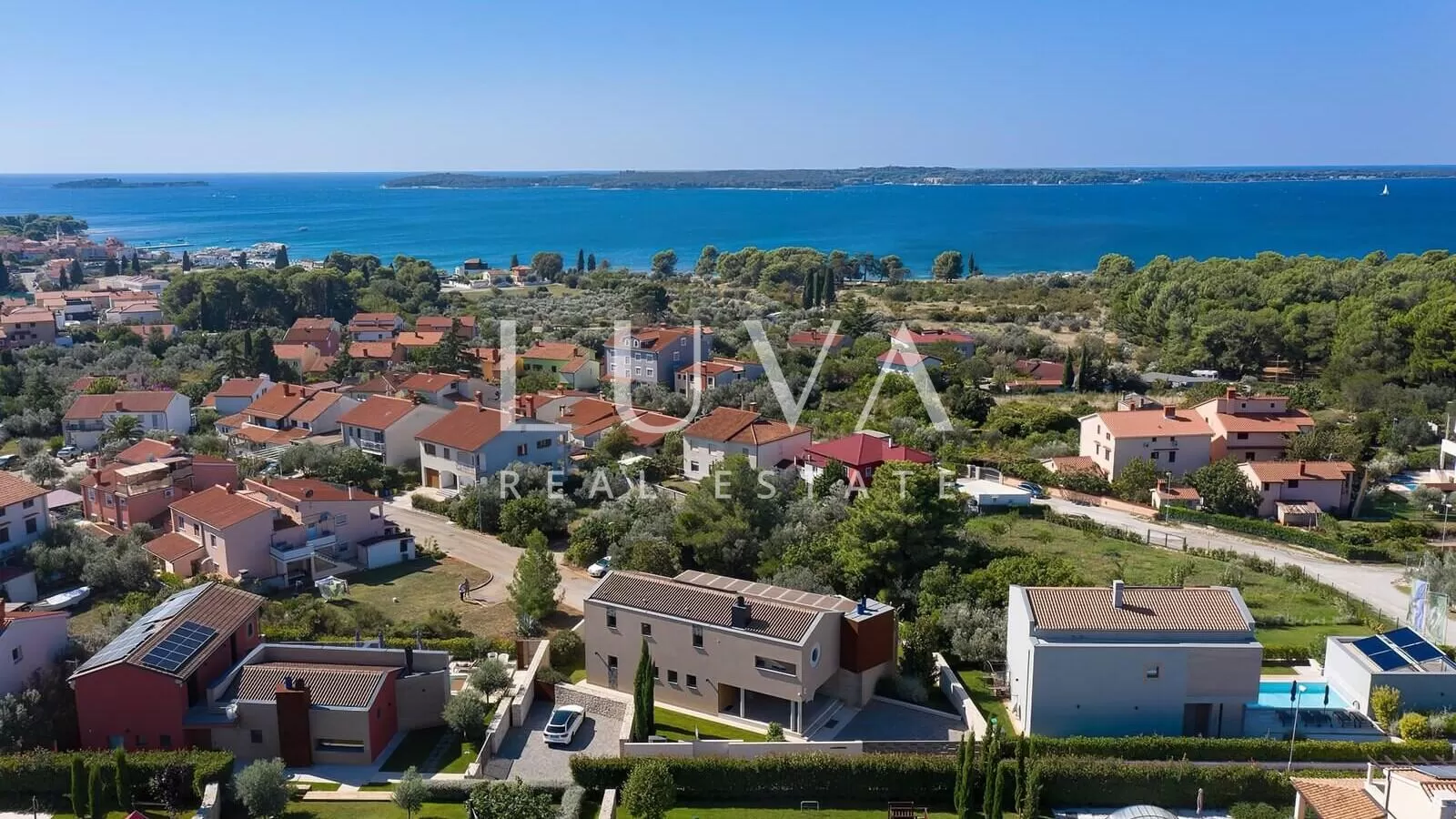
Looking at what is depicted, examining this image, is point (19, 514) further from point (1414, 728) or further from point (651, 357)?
point (1414, 728)

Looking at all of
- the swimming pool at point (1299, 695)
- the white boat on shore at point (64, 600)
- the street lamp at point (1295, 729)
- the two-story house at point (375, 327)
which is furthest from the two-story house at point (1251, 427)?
the two-story house at point (375, 327)

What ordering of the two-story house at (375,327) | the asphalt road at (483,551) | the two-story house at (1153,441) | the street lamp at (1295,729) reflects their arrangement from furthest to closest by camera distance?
the two-story house at (375,327), the two-story house at (1153,441), the asphalt road at (483,551), the street lamp at (1295,729)

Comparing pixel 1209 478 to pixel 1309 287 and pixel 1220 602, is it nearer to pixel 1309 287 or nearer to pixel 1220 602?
pixel 1220 602

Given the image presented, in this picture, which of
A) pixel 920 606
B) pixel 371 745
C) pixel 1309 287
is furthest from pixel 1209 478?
pixel 1309 287

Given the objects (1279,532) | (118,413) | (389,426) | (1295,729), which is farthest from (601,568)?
(118,413)

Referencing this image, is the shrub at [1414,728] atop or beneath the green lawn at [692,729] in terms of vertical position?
atop

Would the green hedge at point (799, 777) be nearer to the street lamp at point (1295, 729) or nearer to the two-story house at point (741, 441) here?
the street lamp at point (1295, 729)

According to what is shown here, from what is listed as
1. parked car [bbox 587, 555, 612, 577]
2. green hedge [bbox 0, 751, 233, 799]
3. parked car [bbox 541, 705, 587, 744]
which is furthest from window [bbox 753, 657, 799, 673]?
parked car [bbox 587, 555, 612, 577]

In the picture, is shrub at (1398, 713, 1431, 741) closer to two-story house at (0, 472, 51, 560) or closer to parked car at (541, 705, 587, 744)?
parked car at (541, 705, 587, 744)
